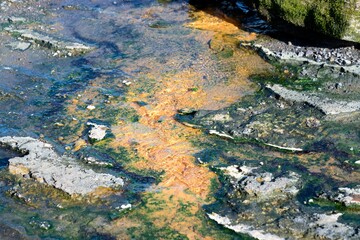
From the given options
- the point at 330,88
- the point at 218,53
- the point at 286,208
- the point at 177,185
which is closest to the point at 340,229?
the point at 286,208

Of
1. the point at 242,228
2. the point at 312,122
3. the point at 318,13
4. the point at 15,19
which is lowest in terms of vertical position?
the point at 15,19

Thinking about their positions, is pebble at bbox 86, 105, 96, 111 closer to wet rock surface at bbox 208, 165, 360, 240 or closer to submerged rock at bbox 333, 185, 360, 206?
wet rock surface at bbox 208, 165, 360, 240

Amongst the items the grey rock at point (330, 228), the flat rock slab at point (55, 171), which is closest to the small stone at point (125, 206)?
the flat rock slab at point (55, 171)

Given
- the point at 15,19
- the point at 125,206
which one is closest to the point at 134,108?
the point at 125,206

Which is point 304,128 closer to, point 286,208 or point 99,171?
point 286,208

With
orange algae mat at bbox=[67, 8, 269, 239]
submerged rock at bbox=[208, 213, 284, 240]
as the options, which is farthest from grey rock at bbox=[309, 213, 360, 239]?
orange algae mat at bbox=[67, 8, 269, 239]

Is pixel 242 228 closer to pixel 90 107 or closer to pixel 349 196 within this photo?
pixel 349 196

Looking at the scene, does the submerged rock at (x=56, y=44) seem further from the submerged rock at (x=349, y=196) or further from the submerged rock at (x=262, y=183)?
the submerged rock at (x=349, y=196)
